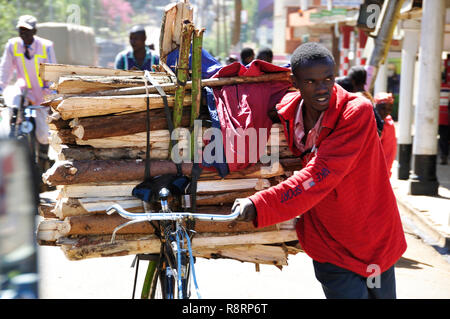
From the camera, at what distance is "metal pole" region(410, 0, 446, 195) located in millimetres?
9219

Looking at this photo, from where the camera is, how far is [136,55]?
24.0 ft

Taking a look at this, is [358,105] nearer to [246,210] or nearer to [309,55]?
[309,55]

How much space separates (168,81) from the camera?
365 cm

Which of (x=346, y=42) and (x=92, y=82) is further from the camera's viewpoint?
(x=346, y=42)

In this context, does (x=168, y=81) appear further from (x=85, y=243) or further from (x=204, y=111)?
(x=85, y=243)

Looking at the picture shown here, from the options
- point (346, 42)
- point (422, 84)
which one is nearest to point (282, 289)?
point (422, 84)

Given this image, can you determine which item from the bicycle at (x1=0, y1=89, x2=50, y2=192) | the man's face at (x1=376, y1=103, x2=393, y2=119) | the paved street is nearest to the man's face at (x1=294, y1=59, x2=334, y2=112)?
the paved street

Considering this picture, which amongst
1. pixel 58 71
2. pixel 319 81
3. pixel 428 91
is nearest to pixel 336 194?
pixel 319 81

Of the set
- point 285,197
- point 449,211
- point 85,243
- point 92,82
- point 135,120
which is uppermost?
point 92,82

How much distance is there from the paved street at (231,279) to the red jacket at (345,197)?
2.14 metres

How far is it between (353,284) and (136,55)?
4885mm

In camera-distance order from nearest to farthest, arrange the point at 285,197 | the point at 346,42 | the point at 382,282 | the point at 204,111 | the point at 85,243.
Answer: the point at 285,197 → the point at 382,282 → the point at 85,243 → the point at 204,111 → the point at 346,42

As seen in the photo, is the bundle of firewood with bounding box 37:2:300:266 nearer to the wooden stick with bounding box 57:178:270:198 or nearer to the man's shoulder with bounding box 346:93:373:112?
the wooden stick with bounding box 57:178:270:198

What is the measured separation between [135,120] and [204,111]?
425 mm
